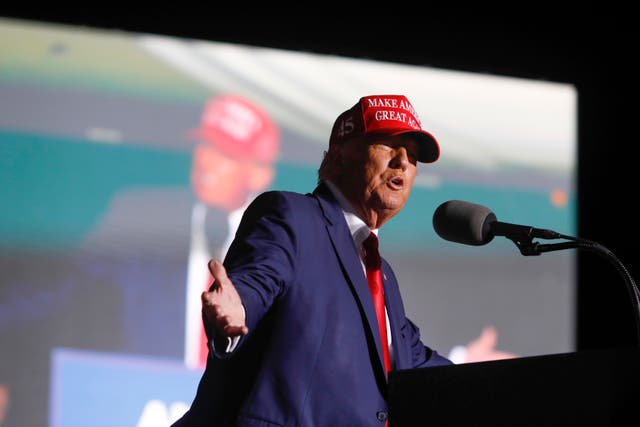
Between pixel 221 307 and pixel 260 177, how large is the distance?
2.03 m

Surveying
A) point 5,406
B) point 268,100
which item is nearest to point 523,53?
point 268,100

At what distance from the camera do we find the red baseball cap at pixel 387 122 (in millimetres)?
2048

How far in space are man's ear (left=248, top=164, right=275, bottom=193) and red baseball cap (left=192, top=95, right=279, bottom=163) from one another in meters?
0.03

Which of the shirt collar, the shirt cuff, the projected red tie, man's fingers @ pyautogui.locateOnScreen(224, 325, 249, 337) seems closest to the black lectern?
man's fingers @ pyautogui.locateOnScreen(224, 325, 249, 337)

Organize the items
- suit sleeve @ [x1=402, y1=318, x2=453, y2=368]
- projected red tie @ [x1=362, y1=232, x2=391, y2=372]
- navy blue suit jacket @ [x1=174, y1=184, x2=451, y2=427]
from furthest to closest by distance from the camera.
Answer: suit sleeve @ [x1=402, y1=318, x2=453, y2=368]
projected red tie @ [x1=362, y1=232, x2=391, y2=372]
navy blue suit jacket @ [x1=174, y1=184, x2=451, y2=427]

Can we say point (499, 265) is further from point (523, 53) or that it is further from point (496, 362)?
point (496, 362)

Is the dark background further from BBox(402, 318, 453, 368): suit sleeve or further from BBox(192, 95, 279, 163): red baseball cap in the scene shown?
BBox(402, 318, 453, 368): suit sleeve

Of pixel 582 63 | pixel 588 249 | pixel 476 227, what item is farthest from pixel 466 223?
pixel 582 63

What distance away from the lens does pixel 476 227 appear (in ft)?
5.63

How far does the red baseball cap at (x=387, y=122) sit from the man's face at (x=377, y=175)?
2 centimetres

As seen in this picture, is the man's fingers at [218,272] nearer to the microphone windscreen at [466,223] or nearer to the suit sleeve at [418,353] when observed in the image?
the microphone windscreen at [466,223]

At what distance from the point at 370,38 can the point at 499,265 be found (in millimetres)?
1046

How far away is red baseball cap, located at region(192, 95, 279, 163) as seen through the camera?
3.35 meters

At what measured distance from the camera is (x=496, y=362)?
134 cm
